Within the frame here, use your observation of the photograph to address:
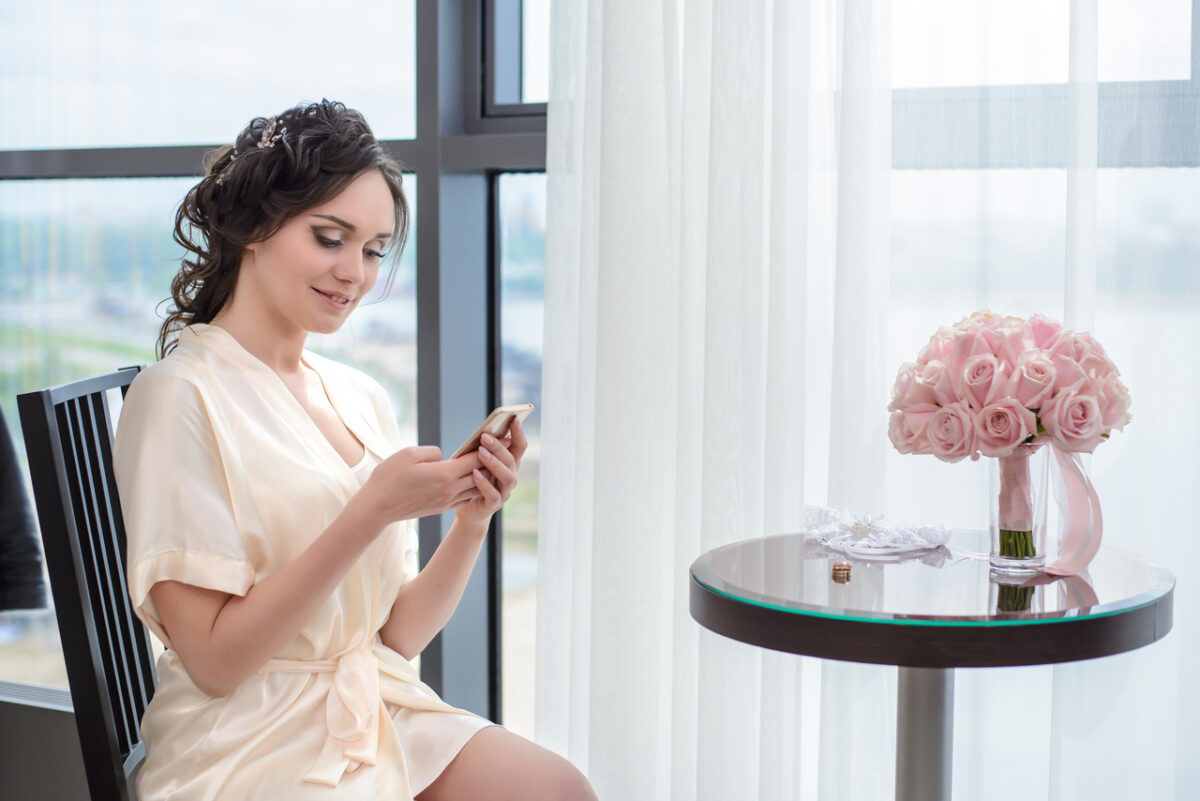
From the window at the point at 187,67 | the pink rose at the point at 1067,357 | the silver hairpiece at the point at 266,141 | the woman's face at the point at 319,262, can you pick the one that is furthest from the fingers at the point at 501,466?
the window at the point at 187,67

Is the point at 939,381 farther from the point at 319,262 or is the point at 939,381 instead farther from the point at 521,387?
the point at 521,387

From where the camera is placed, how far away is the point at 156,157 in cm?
248

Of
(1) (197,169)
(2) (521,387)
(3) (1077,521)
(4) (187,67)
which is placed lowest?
(3) (1077,521)

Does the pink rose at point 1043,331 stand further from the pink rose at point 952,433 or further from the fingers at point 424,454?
the fingers at point 424,454

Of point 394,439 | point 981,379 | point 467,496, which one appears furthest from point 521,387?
point 981,379

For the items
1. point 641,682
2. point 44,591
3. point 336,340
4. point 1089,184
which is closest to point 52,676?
point 44,591

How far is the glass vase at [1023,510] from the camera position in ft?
4.83

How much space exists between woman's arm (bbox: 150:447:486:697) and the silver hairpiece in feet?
1.68

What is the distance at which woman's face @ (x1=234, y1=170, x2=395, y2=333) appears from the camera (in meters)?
1.55

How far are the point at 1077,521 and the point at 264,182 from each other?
1.21m

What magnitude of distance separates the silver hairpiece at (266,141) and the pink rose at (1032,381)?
3.48 feet

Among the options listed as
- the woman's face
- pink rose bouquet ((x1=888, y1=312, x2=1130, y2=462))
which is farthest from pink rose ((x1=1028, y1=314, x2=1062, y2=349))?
the woman's face

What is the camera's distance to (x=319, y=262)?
5.09 feet

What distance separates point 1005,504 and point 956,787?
65cm
